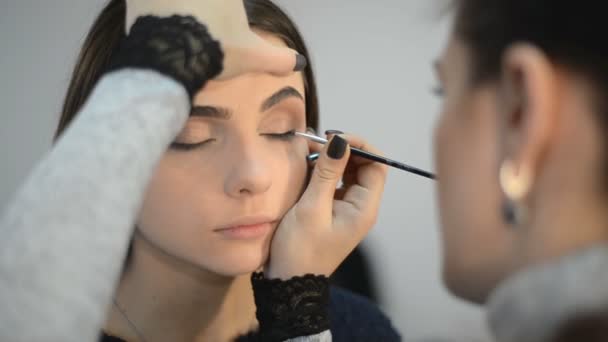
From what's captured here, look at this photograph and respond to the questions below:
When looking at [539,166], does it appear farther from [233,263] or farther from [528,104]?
[233,263]

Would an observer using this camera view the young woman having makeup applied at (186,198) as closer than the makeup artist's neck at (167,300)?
Yes

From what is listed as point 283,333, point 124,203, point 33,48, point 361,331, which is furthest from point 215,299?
point 33,48

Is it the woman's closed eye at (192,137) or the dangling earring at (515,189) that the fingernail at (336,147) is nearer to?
the woman's closed eye at (192,137)

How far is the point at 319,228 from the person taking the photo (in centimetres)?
90

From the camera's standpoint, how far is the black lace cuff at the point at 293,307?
0.84 metres

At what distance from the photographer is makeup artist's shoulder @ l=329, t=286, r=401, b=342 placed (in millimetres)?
1038

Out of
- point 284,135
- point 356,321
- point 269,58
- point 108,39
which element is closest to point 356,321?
point 356,321

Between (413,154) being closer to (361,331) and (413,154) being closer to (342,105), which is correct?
(342,105)

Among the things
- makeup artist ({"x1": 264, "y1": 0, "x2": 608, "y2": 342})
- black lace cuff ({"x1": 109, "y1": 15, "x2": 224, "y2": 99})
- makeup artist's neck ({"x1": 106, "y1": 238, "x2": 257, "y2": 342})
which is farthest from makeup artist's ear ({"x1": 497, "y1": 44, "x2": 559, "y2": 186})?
makeup artist's neck ({"x1": 106, "y1": 238, "x2": 257, "y2": 342})

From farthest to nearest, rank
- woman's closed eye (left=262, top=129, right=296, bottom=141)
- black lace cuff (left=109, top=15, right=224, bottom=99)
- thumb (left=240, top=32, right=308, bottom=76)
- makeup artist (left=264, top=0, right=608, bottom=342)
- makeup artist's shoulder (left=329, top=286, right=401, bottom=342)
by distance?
makeup artist's shoulder (left=329, top=286, right=401, bottom=342)
woman's closed eye (left=262, top=129, right=296, bottom=141)
thumb (left=240, top=32, right=308, bottom=76)
black lace cuff (left=109, top=15, right=224, bottom=99)
makeup artist (left=264, top=0, right=608, bottom=342)

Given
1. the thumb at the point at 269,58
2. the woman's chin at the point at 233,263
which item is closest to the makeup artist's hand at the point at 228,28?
the thumb at the point at 269,58

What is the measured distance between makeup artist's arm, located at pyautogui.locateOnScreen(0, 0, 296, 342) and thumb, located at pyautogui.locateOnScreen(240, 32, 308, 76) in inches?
5.0

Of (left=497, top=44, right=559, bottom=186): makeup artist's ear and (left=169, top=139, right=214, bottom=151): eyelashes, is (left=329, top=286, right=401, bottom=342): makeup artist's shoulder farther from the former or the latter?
(left=497, top=44, right=559, bottom=186): makeup artist's ear

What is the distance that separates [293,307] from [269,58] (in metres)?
0.32
